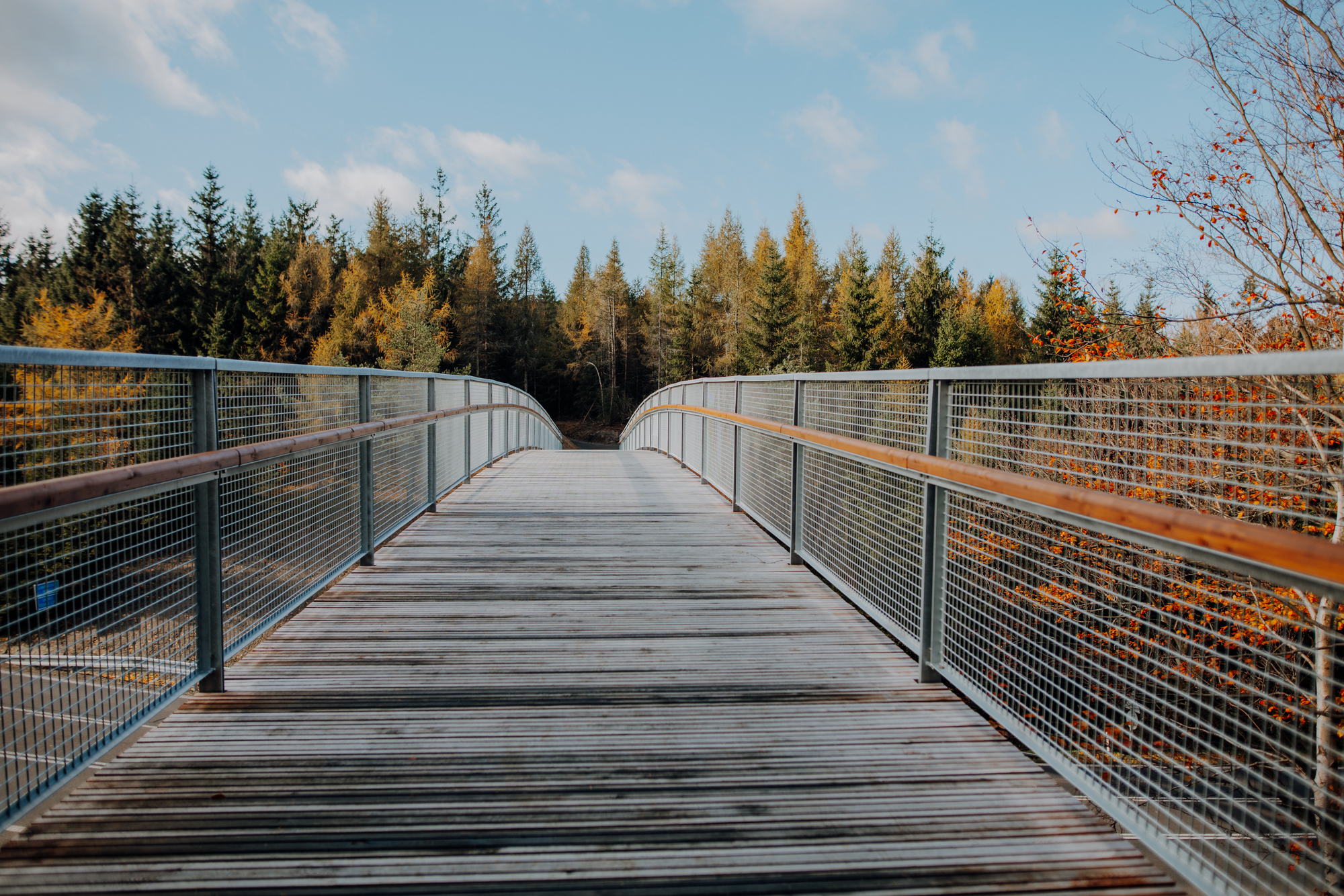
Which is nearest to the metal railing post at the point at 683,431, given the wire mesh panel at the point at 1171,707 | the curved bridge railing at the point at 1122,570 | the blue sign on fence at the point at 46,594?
the curved bridge railing at the point at 1122,570

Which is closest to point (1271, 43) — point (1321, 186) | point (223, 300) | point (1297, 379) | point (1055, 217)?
point (1321, 186)

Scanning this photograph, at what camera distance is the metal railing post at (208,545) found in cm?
245

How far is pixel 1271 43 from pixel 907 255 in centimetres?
4907

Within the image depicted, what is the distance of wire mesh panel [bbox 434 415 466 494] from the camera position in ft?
22.1

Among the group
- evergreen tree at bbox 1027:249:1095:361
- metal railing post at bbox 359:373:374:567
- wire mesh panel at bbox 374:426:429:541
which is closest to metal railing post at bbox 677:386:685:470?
wire mesh panel at bbox 374:426:429:541

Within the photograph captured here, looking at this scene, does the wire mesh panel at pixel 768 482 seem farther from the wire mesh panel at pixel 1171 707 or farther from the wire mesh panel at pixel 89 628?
the wire mesh panel at pixel 89 628

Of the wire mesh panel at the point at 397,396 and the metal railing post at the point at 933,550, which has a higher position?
the wire mesh panel at the point at 397,396

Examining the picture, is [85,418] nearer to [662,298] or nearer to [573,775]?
[573,775]

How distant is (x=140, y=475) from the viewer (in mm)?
1976

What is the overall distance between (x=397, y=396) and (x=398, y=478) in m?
0.58

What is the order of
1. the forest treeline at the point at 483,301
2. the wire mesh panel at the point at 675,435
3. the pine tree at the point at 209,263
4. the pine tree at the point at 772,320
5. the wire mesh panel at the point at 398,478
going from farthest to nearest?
the pine tree at the point at 209,263 < the pine tree at the point at 772,320 < the forest treeline at the point at 483,301 < the wire mesh panel at the point at 675,435 < the wire mesh panel at the point at 398,478

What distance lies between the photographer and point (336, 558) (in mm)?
3924

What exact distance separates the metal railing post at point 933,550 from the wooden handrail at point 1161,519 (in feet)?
0.33

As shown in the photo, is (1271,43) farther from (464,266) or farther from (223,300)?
(464,266)
